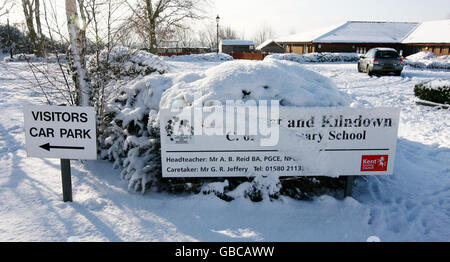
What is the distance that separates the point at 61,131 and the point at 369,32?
40179 millimetres

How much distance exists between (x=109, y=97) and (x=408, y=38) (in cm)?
3868

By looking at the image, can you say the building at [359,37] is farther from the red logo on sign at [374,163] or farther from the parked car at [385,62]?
the red logo on sign at [374,163]

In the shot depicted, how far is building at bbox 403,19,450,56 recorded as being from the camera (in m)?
31.5

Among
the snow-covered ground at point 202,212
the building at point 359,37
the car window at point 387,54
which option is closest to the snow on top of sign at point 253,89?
the snow-covered ground at point 202,212

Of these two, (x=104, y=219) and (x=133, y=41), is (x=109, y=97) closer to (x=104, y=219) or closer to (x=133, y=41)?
(x=133, y=41)

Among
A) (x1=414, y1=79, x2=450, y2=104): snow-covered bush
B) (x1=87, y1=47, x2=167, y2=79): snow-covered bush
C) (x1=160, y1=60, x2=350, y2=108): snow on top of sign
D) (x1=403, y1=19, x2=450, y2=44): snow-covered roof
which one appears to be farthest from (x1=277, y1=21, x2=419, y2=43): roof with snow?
(x1=160, y1=60, x2=350, y2=108): snow on top of sign

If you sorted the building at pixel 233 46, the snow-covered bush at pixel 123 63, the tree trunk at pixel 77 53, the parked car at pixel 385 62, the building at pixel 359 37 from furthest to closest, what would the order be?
1. the building at pixel 233 46
2. the building at pixel 359 37
3. the parked car at pixel 385 62
4. the snow-covered bush at pixel 123 63
5. the tree trunk at pixel 77 53

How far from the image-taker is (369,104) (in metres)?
10.6

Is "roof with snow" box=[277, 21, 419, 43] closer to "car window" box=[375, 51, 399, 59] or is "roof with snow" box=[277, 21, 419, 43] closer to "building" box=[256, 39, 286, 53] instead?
"building" box=[256, 39, 286, 53]

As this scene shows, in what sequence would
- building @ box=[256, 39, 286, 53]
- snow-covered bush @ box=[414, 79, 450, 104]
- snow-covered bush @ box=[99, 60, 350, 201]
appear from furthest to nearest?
building @ box=[256, 39, 286, 53] < snow-covered bush @ box=[414, 79, 450, 104] < snow-covered bush @ box=[99, 60, 350, 201]

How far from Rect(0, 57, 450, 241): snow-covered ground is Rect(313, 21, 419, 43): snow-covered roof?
33.8 meters

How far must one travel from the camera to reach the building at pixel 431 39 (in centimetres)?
3147

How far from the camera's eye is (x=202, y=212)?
386cm

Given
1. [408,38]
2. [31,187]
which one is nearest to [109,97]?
[31,187]
